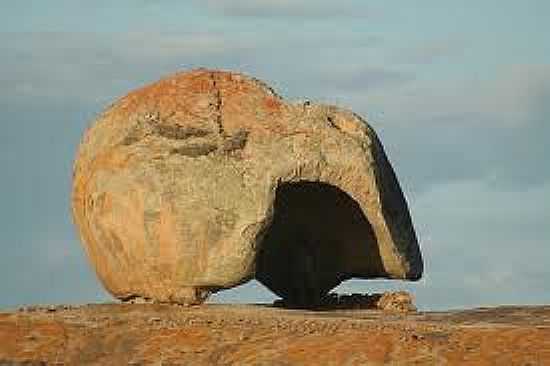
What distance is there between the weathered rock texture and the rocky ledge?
3.42 ft

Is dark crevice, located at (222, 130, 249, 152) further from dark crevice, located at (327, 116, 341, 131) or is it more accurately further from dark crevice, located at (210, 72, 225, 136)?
dark crevice, located at (327, 116, 341, 131)

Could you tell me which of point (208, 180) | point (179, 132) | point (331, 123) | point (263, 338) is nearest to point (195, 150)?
point (179, 132)

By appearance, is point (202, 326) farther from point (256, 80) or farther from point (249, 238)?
point (256, 80)

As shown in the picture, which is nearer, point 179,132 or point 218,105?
point 179,132

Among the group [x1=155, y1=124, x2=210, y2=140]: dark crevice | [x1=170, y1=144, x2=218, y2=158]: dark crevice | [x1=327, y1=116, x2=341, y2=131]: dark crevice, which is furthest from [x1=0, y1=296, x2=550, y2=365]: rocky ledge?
[x1=327, y1=116, x2=341, y2=131]: dark crevice

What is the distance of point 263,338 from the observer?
721 inches

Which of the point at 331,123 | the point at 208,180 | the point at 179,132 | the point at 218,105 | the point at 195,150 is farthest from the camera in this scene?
the point at 331,123

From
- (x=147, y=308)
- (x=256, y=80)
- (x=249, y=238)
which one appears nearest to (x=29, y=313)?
(x=147, y=308)

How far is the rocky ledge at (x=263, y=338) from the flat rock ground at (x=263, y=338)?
0.01m

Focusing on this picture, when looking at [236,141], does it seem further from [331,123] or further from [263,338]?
[263,338]

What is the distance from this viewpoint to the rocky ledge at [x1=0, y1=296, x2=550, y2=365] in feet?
57.0

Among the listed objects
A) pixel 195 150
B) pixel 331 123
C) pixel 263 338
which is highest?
pixel 331 123

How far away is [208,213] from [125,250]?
1509mm

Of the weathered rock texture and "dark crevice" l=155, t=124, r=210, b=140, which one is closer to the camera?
the weathered rock texture
